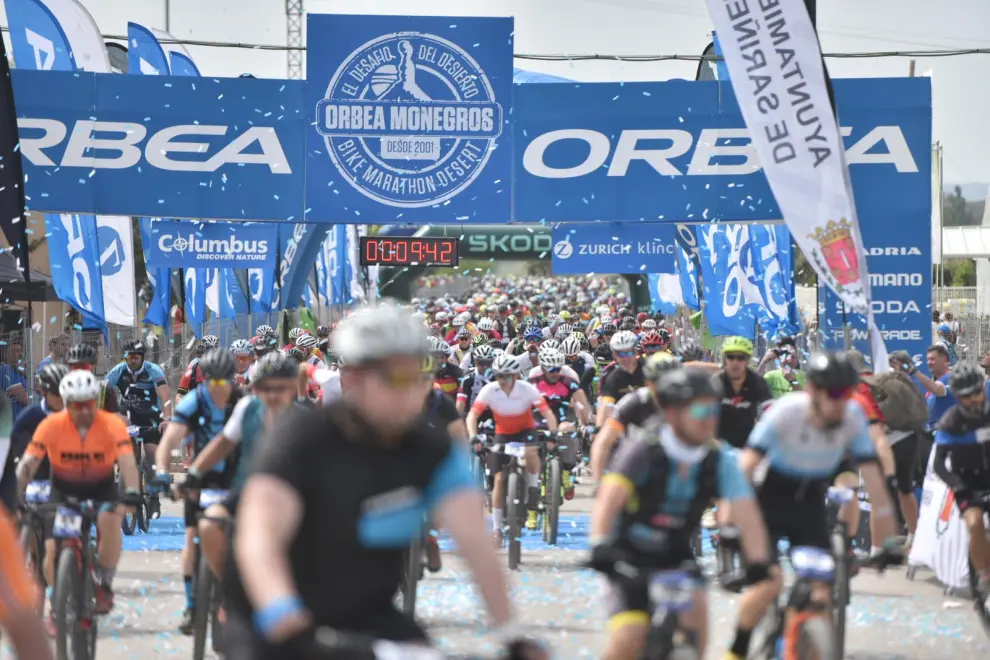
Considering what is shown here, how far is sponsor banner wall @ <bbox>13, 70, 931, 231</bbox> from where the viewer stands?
19078 mm

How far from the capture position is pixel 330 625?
4062 mm

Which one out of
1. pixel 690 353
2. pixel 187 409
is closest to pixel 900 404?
pixel 690 353

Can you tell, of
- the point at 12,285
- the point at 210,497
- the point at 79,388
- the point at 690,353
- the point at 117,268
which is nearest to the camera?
the point at 210,497

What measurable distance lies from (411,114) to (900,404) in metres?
7.73

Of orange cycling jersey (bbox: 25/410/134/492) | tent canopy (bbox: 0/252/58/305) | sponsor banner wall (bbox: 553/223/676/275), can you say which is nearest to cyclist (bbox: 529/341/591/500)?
sponsor banner wall (bbox: 553/223/676/275)

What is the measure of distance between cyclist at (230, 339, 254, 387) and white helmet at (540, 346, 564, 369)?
3.49 metres

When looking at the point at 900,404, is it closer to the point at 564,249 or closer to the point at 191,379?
the point at 191,379

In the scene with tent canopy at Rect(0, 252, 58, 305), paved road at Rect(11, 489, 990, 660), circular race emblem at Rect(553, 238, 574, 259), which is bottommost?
paved road at Rect(11, 489, 990, 660)

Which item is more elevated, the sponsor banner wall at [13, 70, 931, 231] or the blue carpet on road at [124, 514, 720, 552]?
the sponsor banner wall at [13, 70, 931, 231]

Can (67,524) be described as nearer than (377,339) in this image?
No

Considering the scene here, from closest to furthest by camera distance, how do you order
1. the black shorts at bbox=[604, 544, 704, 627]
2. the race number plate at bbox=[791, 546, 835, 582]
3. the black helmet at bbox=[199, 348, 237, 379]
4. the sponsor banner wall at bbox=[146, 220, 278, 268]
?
the black shorts at bbox=[604, 544, 704, 627] → the race number plate at bbox=[791, 546, 835, 582] → the black helmet at bbox=[199, 348, 237, 379] → the sponsor banner wall at bbox=[146, 220, 278, 268]

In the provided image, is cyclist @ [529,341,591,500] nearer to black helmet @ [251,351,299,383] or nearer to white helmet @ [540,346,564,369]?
white helmet @ [540,346,564,369]

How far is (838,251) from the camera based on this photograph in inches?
585

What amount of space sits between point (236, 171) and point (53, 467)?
991 cm
